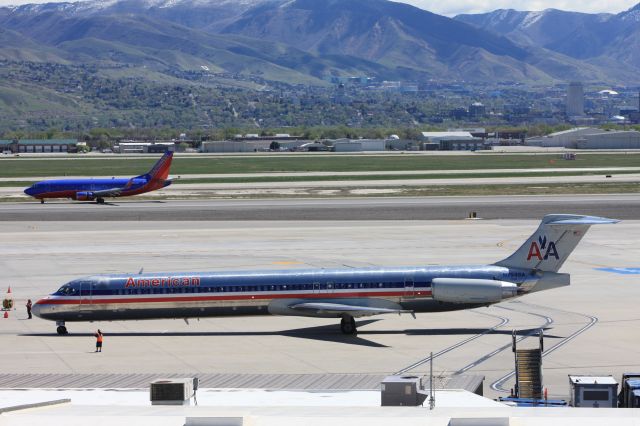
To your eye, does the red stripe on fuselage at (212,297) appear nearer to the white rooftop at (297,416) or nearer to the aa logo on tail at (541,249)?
the aa logo on tail at (541,249)

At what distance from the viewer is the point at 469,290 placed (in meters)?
53.1

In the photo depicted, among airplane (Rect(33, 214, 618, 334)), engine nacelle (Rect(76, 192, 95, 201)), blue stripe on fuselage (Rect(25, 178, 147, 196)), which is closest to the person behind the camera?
airplane (Rect(33, 214, 618, 334))

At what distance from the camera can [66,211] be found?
114m

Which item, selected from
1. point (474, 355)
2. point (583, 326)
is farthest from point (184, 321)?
point (583, 326)

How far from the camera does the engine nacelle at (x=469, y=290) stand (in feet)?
174

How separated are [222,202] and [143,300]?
221ft

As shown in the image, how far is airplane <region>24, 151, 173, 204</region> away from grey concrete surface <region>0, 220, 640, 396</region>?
104 feet

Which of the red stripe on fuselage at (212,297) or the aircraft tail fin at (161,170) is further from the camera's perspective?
the aircraft tail fin at (161,170)

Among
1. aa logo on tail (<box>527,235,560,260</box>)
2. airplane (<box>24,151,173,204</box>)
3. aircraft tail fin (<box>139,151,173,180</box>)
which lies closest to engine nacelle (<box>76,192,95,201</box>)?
airplane (<box>24,151,173,204</box>)

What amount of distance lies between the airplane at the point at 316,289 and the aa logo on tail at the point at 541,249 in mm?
50

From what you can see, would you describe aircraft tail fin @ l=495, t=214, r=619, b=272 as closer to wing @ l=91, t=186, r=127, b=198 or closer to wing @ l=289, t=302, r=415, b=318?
wing @ l=289, t=302, r=415, b=318

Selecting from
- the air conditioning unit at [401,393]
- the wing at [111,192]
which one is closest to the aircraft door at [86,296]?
the air conditioning unit at [401,393]

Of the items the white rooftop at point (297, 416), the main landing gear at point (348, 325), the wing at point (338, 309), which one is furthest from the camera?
the main landing gear at point (348, 325)

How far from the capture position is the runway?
346ft
